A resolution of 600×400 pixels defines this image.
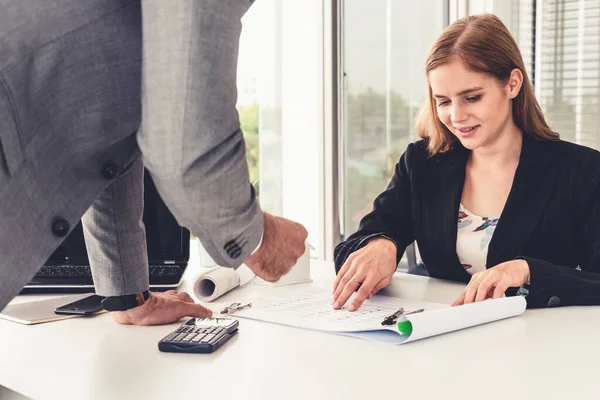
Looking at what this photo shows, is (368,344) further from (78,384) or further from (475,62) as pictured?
(475,62)

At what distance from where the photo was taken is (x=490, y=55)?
1834 mm

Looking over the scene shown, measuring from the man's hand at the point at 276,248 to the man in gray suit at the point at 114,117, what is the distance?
0.02 meters

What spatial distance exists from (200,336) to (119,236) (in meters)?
0.28

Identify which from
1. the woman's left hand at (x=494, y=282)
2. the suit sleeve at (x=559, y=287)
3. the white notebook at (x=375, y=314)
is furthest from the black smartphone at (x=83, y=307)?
the suit sleeve at (x=559, y=287)

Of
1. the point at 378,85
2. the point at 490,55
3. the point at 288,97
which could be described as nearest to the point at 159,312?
Result: the point at 490,55

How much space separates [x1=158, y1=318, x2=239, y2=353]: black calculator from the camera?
3.57 ft

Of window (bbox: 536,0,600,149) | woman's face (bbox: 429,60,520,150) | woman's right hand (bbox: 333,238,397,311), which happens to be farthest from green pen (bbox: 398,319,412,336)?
window (bbox: 536,0,600,149)

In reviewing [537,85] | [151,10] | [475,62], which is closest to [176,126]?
[151,10]

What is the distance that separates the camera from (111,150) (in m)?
0.91

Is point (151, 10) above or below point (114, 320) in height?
above

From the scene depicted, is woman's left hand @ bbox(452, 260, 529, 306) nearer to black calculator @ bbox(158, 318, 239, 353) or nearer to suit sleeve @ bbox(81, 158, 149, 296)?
black calculator @ bbox(158, 318, 239, 353)

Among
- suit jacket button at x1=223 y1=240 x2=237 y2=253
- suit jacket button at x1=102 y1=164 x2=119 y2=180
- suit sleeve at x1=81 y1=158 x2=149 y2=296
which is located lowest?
suit sleeve at x1=81 y1=158 x2=149 y2=296

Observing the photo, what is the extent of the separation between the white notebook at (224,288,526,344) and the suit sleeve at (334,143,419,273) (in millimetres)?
367

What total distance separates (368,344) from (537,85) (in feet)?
7.15
